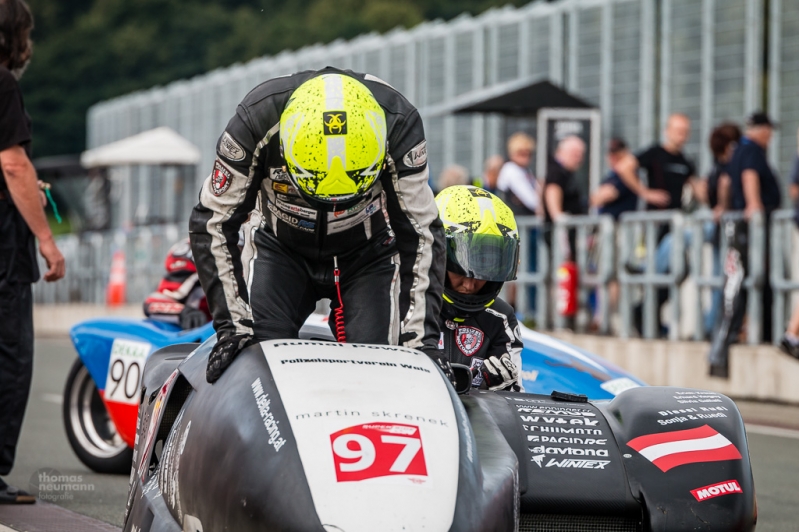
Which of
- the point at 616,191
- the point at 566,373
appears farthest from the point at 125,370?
the point at 616,191

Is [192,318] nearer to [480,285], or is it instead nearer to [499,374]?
[480,285]

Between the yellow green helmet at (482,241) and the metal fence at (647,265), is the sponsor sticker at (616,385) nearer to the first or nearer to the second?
the yellow green helmet at (482,241)

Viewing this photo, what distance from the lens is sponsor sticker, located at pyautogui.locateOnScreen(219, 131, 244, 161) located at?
4242 millimetres

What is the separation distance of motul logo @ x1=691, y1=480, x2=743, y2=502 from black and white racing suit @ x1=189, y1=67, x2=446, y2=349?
0.90 meters

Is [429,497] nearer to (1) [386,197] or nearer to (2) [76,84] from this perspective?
(1) [386,197]

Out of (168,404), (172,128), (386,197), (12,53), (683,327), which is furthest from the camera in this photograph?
(172,128)

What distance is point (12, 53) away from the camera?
5801 millimetres

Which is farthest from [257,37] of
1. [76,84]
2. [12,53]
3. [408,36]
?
[12,53]

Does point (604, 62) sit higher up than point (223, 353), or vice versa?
point (604, 62)

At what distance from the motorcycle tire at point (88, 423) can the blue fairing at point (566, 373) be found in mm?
2170

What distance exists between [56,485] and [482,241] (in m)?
2.48

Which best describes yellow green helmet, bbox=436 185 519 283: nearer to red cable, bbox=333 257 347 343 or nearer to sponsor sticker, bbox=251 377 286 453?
red cable, bbox=333 257 347 343

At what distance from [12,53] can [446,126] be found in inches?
482

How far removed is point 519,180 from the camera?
12.7 metres
